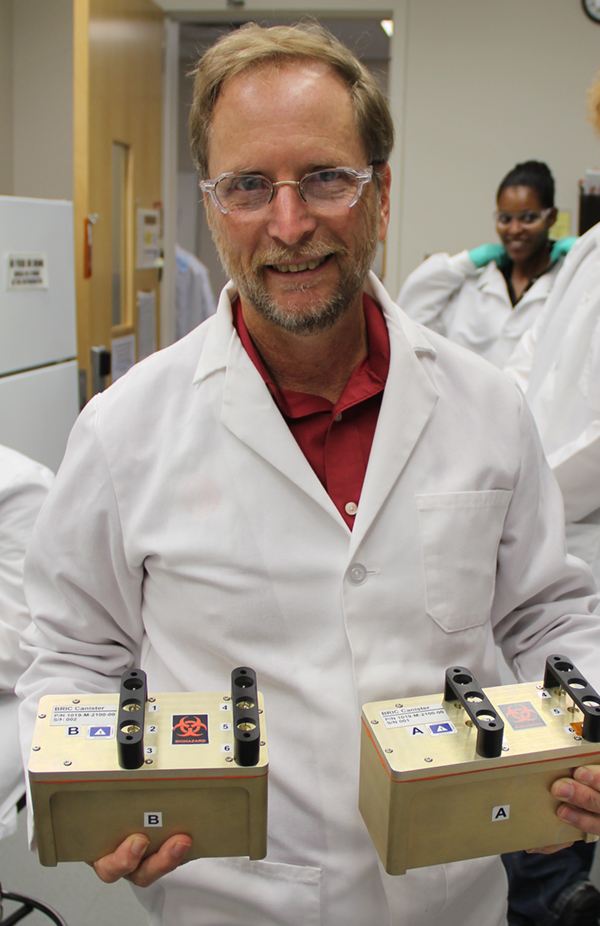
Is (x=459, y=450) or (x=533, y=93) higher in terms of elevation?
(x=533, y=93)

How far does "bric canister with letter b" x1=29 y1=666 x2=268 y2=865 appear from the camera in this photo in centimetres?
68

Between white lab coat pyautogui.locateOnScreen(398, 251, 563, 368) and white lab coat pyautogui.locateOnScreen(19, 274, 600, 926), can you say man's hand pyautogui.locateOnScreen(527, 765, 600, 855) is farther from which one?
white lab coat pyautogui.locateOnScreen(398, 251, 563, 368)

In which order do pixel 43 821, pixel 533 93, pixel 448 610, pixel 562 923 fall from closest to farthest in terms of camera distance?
pixel 43 821 < pixel 448 610 < pixel 562 923 < pixel 533 93

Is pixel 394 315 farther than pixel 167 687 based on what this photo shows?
Yes

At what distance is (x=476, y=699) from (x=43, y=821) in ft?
1.36

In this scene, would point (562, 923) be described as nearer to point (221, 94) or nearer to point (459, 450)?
point (459, 450)

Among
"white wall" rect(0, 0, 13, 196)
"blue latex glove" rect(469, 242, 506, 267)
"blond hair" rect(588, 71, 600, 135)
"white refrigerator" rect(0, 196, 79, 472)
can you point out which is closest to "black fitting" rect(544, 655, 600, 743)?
"blond hair" rect(588, 71, 600, 135)

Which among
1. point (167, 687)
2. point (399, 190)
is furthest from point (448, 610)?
point (399, 190)

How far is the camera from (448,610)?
98cm

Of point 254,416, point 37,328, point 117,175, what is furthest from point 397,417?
point 117,175

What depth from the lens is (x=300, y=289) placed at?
0.98 m

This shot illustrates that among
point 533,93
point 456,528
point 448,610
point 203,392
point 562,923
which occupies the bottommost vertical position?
point 562,923

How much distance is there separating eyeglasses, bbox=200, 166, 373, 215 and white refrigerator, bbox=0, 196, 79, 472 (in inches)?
53.0

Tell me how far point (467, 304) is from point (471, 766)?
8.37ft
